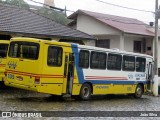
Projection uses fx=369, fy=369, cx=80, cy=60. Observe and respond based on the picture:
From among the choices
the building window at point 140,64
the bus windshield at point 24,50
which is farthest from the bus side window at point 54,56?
the building window at point 140,64

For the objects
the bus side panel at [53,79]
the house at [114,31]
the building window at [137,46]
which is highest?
the house at [114,31]

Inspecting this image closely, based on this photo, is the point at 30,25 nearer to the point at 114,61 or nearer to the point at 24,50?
the point at 114,61

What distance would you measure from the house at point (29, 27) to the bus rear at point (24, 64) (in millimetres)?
4496

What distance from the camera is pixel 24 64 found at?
650 inches

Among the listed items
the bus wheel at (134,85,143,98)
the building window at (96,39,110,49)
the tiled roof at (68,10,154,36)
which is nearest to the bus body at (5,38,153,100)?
the bus wheel at (134,85,143,98)

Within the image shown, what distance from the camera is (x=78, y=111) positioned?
14.4 m

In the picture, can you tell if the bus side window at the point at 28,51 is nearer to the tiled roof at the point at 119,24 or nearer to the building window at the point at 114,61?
the building window at the point at 114,61

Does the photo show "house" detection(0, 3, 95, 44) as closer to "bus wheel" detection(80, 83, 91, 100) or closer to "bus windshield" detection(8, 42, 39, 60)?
"bus windshield" detection(8, 42, 39, 60)

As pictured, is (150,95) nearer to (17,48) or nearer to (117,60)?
(117,60)

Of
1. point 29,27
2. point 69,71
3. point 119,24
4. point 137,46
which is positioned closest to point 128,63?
point 69,71

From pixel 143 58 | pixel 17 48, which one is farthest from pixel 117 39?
pixel 17 48

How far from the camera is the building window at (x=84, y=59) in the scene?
59.6 feet

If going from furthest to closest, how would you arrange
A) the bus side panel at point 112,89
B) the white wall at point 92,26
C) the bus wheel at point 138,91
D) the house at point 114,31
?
1. the white wall at point 92,26
2. the house at point 114,31
3. the bus wheel at point 138,91
4. the bus side panel at point 112,89

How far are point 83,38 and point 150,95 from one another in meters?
6.39
